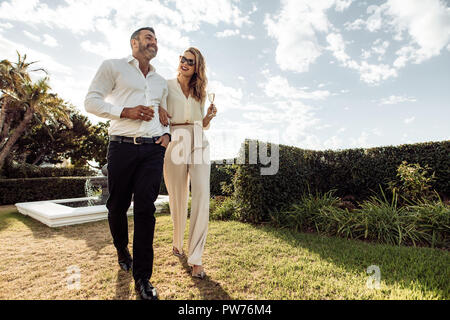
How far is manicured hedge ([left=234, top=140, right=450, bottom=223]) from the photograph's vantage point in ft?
18.5

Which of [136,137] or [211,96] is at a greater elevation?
[211,96]

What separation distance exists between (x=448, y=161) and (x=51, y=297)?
27.7 ft

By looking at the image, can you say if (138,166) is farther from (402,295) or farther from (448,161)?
(448,161)

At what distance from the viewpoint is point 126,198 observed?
262 centimetres

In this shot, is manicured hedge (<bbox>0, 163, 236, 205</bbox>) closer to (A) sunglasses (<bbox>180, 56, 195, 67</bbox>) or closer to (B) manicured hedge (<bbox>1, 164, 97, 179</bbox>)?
(B) manicured hedge (<bbox>1, 164, 97, 179</bbox>)

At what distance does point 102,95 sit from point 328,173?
701cm

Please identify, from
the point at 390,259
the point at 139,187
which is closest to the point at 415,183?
the point at 390,259

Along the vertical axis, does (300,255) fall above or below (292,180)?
below

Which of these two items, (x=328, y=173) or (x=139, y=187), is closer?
(x=139, y=187)

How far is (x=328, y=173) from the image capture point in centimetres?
771

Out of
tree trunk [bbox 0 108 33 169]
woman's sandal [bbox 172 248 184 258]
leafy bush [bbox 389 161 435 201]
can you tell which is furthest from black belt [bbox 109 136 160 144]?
tree trunk [bbox 0 108 33 169]

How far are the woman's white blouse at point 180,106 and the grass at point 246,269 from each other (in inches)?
72.5

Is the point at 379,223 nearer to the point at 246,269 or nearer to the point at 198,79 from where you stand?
the point at 246,269
